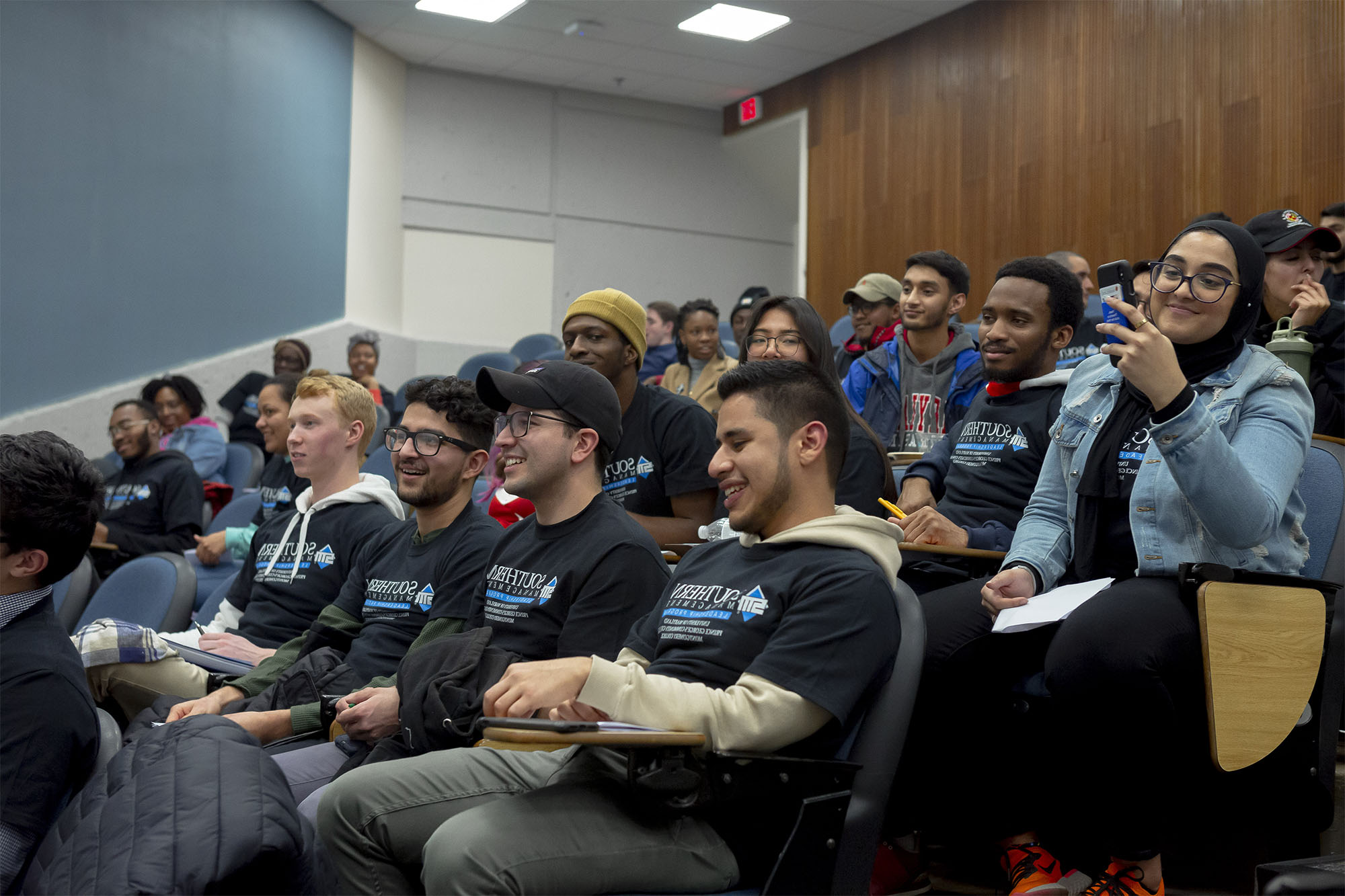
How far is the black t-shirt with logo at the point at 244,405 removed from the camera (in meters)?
6.91

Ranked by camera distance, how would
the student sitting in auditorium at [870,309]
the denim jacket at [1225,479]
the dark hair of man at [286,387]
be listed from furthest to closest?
1. the student sitting in auditorium at [870,309]
2. the dark hair of man at [286,387]
3. the denim jacket at [1225,479]

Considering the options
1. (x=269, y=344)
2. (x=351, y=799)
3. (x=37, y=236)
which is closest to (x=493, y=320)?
(x=269, y=344)

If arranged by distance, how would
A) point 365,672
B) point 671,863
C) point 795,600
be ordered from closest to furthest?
point 671,863
point 795,600
point 365,672

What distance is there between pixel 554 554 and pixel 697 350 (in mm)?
3867

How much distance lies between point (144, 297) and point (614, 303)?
16.7ft

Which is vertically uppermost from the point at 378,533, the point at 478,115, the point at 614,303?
the point at 478,115

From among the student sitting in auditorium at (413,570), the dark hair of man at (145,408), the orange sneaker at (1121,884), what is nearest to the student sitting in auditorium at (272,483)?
the dark hair of man at (145,408)

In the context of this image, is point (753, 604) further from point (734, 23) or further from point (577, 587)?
point (734, 23)

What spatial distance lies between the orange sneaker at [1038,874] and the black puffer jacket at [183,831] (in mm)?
1223

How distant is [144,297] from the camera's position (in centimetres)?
704

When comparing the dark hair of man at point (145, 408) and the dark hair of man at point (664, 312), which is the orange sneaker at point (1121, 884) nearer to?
the dark hair of man at point (145, 408)

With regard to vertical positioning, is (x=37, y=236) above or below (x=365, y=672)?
above

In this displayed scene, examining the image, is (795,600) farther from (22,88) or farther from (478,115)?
(478,115)

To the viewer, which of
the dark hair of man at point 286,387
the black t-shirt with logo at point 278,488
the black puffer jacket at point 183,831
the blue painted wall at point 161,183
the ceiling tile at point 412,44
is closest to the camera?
the black puffer jacket at point 183,831
